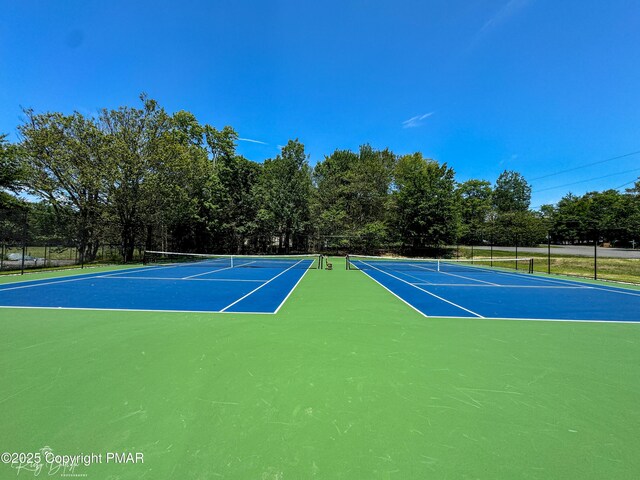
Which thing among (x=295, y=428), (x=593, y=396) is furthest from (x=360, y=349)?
(x=593, y=396)

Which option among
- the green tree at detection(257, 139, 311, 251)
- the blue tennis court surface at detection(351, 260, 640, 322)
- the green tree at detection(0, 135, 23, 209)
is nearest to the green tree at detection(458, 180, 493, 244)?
the green tree at detection(257, 139, 311, 251)

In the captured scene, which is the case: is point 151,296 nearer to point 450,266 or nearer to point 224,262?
point 224,262

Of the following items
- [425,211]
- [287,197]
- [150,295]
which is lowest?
[150,295]

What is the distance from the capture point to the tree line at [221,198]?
20.4m

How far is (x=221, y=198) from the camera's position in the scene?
101 feet

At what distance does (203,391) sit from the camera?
10.5 ft

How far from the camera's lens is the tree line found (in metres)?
20.4

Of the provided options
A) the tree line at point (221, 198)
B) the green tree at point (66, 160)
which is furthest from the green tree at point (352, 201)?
the green tree at point (66, 160)

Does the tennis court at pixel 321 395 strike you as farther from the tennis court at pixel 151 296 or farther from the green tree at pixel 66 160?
the green tree at pixel 66 160

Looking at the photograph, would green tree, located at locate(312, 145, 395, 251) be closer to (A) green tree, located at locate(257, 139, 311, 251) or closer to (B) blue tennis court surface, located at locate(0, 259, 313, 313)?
(A) green tree, located at locate(257, 139, 311, 251)

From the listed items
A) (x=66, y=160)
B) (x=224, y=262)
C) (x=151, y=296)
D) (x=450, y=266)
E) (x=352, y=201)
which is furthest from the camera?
(x=352, y=201)

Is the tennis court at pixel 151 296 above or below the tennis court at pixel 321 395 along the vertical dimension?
below

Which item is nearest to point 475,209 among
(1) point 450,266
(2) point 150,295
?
(1) point 450,266

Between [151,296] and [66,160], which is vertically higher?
[66,160]
